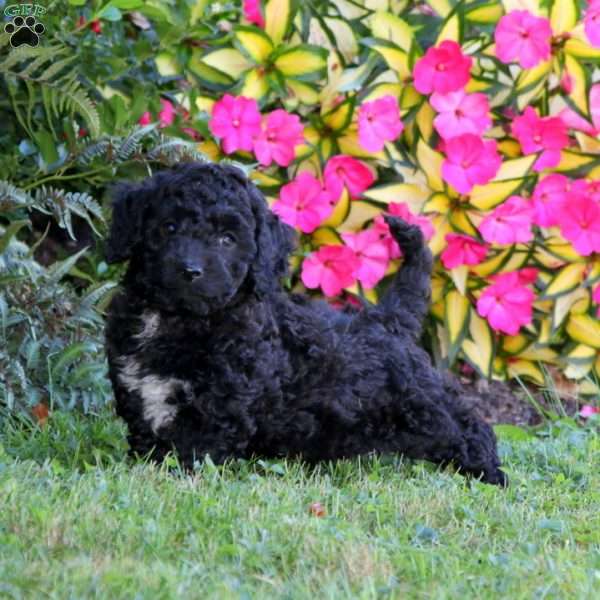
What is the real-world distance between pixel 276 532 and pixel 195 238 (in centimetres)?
108

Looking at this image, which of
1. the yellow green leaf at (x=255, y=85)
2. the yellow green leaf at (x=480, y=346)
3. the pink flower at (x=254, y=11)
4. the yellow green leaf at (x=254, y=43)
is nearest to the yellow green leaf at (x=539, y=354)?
the yellow green leaf at (x=480, y=346)

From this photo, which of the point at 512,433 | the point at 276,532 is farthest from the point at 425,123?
the point at 276,532

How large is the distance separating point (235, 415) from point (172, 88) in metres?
2.46

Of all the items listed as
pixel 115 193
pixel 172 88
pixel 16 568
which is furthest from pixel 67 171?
pixel 16 568

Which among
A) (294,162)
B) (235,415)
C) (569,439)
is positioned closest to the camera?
(235,415)

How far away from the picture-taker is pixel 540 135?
6098 mm

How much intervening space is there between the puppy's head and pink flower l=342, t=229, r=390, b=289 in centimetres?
166

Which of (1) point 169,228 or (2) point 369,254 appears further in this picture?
(2) point 369,254

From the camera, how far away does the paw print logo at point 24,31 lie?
17.4ft

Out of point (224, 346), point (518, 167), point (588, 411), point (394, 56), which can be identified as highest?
point (394, 56)

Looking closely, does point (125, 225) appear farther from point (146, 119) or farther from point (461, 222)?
point (461, 222)

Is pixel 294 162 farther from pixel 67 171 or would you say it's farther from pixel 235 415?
pixel 235 415

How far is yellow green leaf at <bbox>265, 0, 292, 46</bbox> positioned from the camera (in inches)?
233

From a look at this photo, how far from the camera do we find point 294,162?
6020 mm
